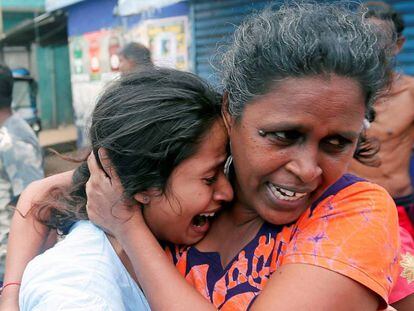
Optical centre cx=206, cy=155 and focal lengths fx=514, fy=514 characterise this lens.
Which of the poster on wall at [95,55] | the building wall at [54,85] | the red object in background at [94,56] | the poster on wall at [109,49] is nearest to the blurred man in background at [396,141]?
the poster on wall at [109,49]

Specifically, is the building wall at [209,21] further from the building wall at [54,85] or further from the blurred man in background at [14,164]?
the building wall at [54,85]

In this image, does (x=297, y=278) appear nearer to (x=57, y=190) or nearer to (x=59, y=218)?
(x=59, y=218)

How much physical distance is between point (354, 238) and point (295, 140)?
0.29 metres

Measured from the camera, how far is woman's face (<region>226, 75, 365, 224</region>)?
1.29 metres

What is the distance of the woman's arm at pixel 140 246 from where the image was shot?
4.39ft

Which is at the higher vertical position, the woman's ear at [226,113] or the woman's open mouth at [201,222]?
the woman's ear at [226,113]

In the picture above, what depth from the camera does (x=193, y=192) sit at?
5.04 feet

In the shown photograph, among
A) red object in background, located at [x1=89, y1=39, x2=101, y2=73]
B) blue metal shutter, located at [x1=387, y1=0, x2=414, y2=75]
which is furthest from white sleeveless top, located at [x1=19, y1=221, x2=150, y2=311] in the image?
red object in background, located at [x1=89, y1=39, x2=101, y2=73]

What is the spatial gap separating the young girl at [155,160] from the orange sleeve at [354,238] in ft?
1.09

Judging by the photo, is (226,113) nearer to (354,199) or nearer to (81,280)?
(354,199)

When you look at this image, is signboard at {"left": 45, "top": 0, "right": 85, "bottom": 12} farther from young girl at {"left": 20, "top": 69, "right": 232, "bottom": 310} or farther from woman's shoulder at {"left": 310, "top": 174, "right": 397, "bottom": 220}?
woman's shoulder at {"left": 310, "top": 174, "right": 397, "bottom": 220}

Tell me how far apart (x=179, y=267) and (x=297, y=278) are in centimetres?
47

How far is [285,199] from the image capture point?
4.69 feet

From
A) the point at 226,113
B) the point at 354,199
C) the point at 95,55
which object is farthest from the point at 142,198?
the point at 95,55
